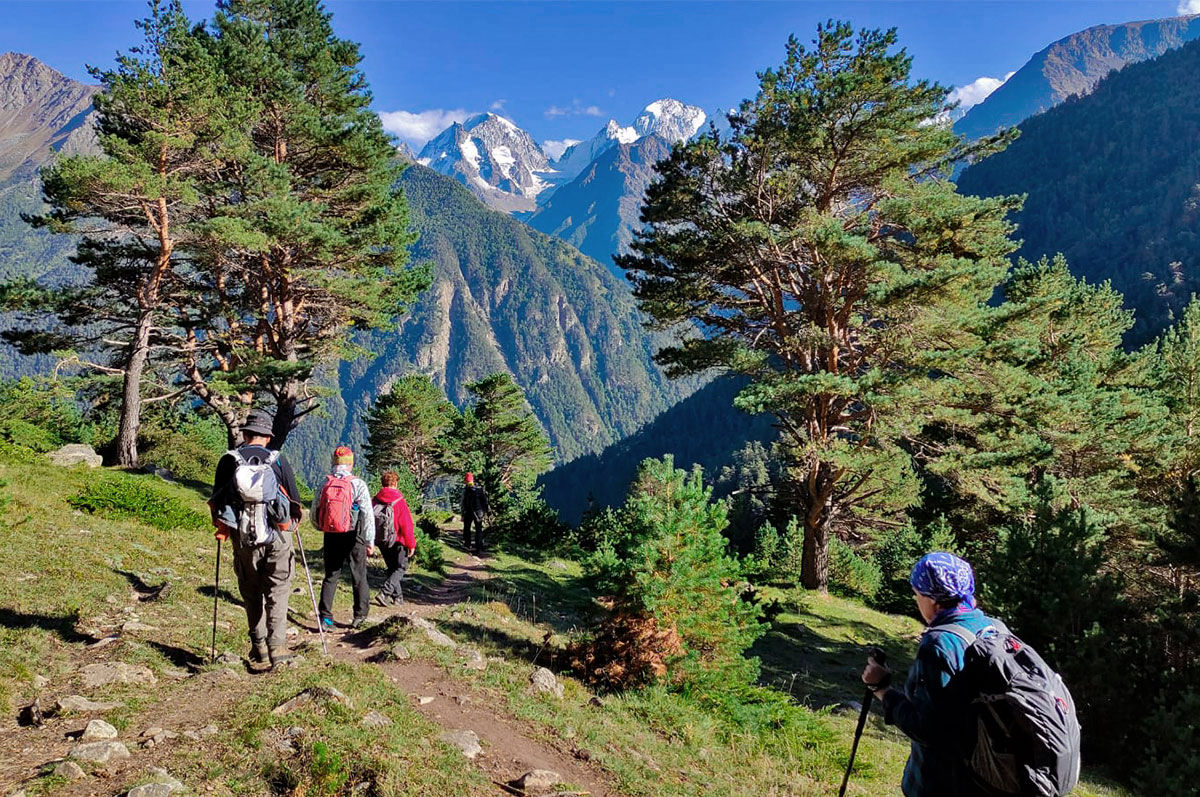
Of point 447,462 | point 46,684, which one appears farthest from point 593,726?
point 447,462

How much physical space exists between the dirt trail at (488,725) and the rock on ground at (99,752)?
81.6 inches

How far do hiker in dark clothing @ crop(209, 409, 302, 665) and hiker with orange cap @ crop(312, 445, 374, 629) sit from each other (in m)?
1.24

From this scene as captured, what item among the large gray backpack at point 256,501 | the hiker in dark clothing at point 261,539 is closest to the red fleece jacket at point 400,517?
the hiker in dark clothing at point 261,539

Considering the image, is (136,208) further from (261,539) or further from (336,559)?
(261,539)

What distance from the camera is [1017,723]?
2.46 metres

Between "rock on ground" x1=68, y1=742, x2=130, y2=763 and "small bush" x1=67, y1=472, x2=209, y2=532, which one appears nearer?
"rock on ground" x1=68, y1=742, x2=130, y2=763

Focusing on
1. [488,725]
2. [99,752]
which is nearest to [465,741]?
[488,725]

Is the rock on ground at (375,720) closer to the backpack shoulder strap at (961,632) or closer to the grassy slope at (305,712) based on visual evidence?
the grassy slope at (305,712)

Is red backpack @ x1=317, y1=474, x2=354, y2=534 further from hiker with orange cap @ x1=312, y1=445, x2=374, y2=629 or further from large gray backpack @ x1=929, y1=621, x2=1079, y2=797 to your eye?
large gray backpack @ x1=929, y1=621, x2=1079, y2=797

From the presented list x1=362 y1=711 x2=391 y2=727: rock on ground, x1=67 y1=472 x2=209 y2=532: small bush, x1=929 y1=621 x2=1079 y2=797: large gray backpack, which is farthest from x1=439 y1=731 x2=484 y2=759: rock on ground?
x1=67 y1=472 x2=209 y2=532: small bush

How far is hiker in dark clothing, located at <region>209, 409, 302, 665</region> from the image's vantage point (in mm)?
5395

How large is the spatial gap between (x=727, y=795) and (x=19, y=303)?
21371 millimetres

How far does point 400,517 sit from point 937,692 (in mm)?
7503

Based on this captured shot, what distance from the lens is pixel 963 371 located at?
1338 cm
